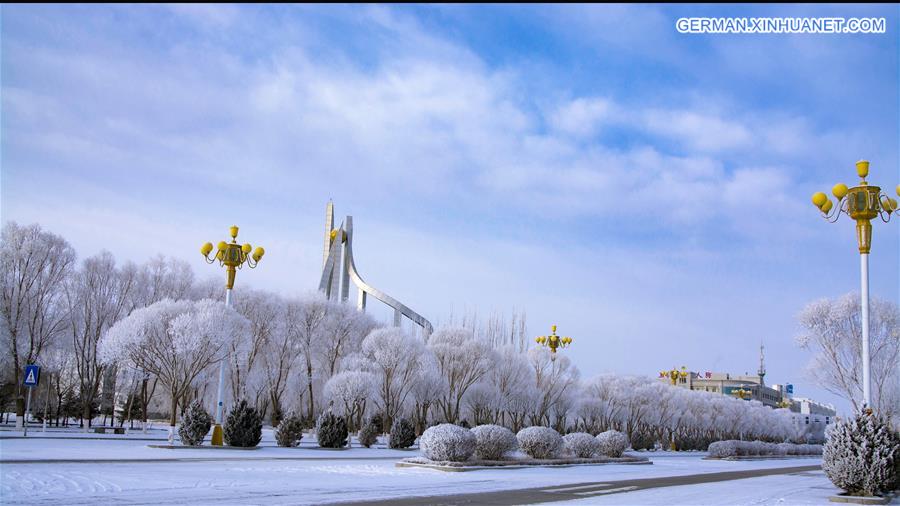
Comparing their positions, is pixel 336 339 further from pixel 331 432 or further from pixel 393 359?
pixel 331 432

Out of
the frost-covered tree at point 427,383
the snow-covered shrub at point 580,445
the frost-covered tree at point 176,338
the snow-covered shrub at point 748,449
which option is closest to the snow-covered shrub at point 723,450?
the snow-covered shrub at point 748,449

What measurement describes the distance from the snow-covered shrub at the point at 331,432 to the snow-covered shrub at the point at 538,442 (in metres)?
10.3

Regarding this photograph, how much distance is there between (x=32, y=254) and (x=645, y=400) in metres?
50.8

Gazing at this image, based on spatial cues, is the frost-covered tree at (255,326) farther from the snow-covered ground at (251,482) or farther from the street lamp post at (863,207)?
the street lamp post at (863,207)

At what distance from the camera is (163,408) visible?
6075 cm

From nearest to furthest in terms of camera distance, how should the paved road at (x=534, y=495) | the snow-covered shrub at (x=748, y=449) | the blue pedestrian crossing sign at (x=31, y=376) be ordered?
→ the paved road at (x=534, y=495) → the blue pedestrian crossing sign at (x=31, y=376) → the snow-covered shrub at (x=748, y=449)

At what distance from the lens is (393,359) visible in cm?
4569

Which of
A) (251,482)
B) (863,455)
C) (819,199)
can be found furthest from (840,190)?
(251,482)

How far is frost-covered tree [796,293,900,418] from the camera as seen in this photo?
38500 millimetres

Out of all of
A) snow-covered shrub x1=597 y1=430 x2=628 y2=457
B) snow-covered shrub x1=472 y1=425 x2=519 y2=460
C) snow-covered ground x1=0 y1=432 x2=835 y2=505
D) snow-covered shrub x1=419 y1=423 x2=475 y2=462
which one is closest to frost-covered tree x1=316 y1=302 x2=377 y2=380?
snow-covered shrub x1=597 y1=430 x2=628 y2=457

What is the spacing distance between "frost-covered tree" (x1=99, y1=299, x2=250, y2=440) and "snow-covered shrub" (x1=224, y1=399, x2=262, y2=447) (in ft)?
12.0

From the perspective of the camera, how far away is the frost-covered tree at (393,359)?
45.8 m

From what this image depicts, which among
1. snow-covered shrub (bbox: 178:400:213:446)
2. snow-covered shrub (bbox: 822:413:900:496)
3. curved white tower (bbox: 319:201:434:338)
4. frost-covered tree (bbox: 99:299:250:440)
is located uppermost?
curved white tower (bbox: 319:201:434:338)

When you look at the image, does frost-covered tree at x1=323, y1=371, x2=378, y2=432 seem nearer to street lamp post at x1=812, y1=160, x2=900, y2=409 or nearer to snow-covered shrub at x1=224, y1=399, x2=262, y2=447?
snow-covered shrub at x1=224, y1=399, x2=262, y2=447
